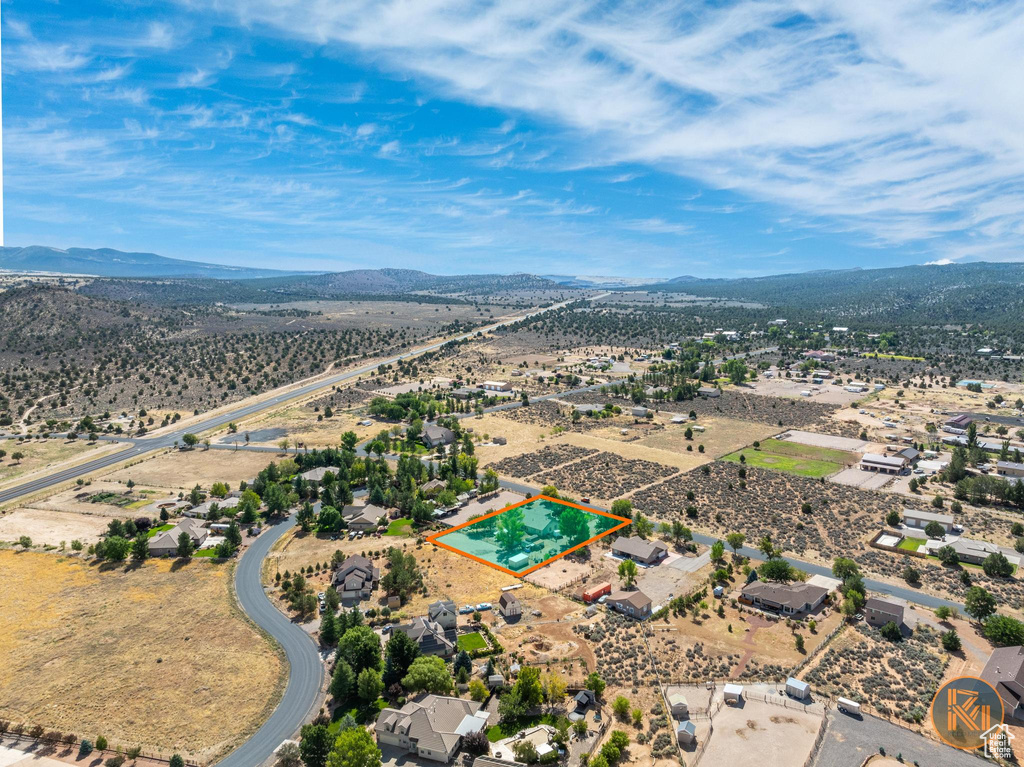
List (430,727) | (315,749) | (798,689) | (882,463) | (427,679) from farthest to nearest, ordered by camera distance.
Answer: (882,463) → (427,679) → (798,689) → (430,727) → (315,749)

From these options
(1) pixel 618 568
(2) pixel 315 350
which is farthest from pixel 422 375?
(1) pixel 618 568

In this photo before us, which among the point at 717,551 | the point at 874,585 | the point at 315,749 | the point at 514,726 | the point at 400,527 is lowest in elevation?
the point at 514,726

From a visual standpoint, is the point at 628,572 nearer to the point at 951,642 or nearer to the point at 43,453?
the point at 951,642

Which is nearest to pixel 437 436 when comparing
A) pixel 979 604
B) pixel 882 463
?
pixel 882 463

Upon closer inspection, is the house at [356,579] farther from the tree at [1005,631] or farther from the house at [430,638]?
the tree at [1005,631]

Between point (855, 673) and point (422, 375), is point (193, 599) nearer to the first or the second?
point (855, 673)

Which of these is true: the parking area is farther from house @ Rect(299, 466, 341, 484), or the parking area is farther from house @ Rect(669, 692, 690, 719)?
house @ Rect(299, 466, 341, 484)
